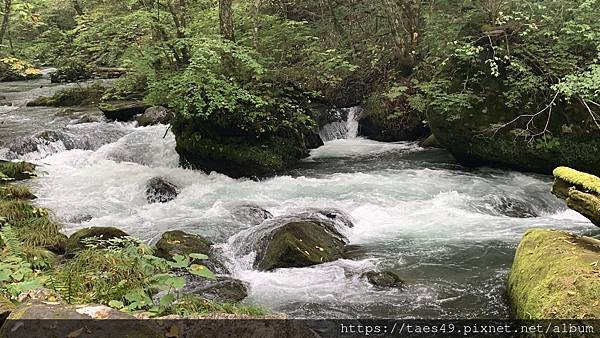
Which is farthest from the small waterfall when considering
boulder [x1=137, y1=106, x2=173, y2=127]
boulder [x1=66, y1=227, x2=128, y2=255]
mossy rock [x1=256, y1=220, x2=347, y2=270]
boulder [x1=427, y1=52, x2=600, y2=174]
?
boulder [x1=66, y1=227, x2=128, y2=255]

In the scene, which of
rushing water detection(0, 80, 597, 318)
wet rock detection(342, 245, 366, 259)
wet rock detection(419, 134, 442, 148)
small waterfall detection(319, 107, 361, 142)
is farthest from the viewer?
small waterfall detection(319, 107, 361, 142)

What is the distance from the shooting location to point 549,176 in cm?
1116

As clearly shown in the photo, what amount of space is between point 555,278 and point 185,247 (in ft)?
16.3

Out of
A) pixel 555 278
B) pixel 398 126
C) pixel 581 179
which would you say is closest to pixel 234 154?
pixel 398 126

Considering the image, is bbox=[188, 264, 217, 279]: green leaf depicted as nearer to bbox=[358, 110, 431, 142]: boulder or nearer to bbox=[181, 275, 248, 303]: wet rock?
bbox=[181, 275, 248, 303]: wet rock

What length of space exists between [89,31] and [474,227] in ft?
31.8

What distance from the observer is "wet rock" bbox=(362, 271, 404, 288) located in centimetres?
671

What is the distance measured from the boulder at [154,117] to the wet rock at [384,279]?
1086 cm

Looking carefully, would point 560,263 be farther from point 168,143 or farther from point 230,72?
point 168,143

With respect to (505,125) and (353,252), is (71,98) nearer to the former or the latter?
(353,252)

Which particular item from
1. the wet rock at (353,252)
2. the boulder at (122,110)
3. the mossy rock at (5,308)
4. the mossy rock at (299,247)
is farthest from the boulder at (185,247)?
the boulder at (122,110)

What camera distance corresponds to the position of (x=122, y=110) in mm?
16625

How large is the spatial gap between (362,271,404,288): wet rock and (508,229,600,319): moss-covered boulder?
55.4 inches

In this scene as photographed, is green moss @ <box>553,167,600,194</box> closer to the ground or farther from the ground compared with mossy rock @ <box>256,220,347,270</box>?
farther from the ground
